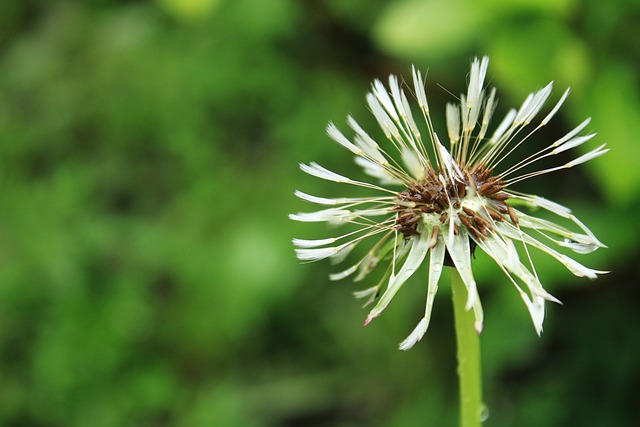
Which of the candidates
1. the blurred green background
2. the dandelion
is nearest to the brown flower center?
the dandelion

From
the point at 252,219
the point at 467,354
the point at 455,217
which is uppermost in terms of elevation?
the point at 252,219

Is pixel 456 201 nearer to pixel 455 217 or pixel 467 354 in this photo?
pixel 455 217

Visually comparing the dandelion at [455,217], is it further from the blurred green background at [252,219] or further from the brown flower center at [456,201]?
the blurred green background at [252,219]

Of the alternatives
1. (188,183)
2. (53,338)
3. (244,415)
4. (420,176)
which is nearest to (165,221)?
(188,183)

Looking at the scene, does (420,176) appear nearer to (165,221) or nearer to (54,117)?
(165,221)

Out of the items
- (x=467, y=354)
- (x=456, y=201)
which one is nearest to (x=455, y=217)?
(x=456, y=201)

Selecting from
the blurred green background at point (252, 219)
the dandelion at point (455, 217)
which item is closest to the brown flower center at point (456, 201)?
the dandelion at point (455, 217)
